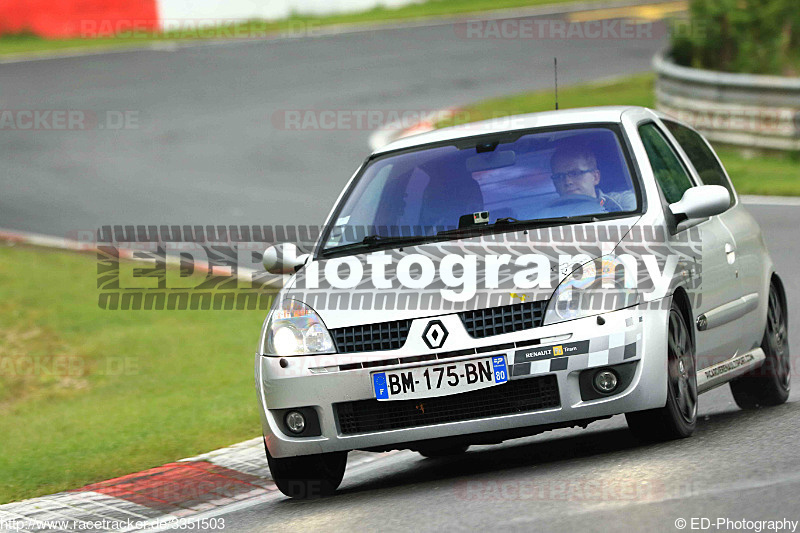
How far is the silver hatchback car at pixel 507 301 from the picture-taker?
6289mm

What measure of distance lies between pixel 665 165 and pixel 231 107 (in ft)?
68.9

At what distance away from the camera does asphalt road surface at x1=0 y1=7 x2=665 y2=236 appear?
771 inches

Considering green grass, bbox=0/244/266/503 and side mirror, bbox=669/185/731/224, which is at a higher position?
side mirror, bbox=669/185/731/224

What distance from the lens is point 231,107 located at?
91.4ft

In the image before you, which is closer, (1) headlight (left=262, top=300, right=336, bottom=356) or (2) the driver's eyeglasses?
(1) headlight (left=262, top=300, right=336, bottom=356)

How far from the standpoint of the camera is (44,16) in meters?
37.4

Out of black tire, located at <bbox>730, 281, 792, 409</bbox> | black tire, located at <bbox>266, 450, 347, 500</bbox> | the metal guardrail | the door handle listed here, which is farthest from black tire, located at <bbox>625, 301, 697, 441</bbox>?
the metal guardrail

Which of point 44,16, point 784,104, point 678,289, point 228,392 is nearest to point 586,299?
point 678,289

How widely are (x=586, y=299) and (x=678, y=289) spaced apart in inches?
24.9

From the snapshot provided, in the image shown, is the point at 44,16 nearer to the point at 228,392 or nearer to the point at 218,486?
the point at 228,392

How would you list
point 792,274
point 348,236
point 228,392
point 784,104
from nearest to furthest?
point 348,236
point 228,392
point 792,274
point 784,104

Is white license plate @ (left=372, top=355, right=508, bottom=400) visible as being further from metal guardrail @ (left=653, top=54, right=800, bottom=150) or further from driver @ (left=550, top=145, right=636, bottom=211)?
metal guardrail @ (left=653, top=54, right=800, bottom=150)

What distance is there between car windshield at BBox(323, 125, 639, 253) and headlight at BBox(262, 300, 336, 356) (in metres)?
0.79

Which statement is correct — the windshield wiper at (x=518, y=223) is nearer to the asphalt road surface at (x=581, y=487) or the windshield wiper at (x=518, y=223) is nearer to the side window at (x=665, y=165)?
the side window at (x=665, y=165)
